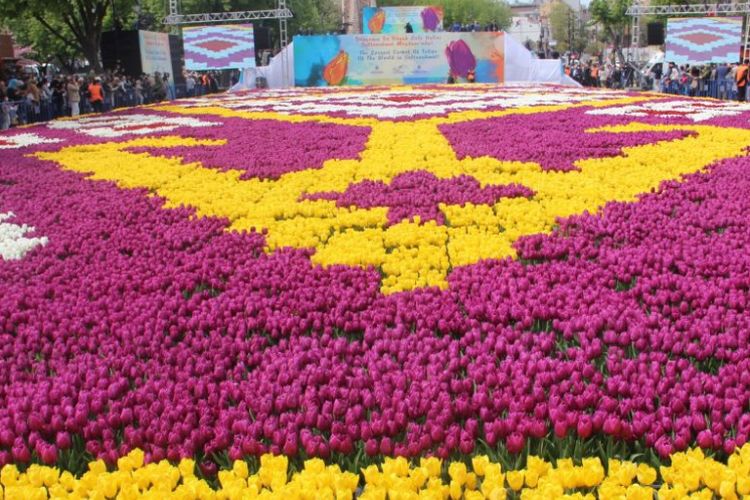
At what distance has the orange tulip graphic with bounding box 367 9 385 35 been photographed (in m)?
40.3

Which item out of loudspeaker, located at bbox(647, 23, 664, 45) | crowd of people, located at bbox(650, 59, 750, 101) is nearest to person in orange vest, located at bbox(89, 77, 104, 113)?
crowd of people, located at bbox(650, 59, 750, 101)

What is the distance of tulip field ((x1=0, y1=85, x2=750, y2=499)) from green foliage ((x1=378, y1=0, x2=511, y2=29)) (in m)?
81.2

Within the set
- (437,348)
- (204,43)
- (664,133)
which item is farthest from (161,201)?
(204,43)

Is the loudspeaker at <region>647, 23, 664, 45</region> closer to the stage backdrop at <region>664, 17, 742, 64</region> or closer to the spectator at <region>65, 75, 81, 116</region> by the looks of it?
the stage backdrop at <region>664, 17, 742, 64</region>

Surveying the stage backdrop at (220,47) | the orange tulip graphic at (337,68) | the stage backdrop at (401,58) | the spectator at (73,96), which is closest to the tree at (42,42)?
the stage backdrop at (220,47)

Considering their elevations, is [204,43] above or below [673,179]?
above

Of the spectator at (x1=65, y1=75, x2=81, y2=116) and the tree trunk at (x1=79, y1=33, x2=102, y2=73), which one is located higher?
the tree trunk at (x1=79, y1=33, x2=102, y2=73)

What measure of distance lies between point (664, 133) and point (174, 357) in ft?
30.0

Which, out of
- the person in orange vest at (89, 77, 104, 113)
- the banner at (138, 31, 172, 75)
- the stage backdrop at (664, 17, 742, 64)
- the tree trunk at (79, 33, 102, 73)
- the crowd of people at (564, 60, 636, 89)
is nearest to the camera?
the person in orange vest at (89, 77, 104, 113)

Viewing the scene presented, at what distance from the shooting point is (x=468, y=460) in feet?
9.14

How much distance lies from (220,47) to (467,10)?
218 feet

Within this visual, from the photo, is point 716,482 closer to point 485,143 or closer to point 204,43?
point 485,143

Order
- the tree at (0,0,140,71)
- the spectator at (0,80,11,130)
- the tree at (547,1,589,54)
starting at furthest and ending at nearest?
1. the tree at (547,1,589,54)
2. the tree at (0,0,140,71)
3. the spectator at (0,80,11,130)

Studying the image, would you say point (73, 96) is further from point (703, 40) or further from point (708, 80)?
point (703, 40)
